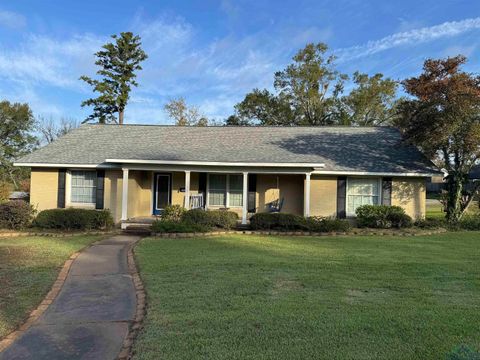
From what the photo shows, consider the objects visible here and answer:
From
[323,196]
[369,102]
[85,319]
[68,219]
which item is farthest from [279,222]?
[369,102]

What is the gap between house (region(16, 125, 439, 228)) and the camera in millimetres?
16234

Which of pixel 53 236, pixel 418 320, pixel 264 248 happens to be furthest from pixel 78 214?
pixel 418 320

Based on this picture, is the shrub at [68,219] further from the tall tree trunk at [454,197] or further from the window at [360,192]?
the tall tree trunk at [454,197]

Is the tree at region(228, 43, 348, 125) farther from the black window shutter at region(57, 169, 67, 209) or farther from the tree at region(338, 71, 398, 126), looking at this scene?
the black window shutter at region(57, 169, 67, 209)

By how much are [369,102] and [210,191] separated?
24486 millimetres

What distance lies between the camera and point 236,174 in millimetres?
17969

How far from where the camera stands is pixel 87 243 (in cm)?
1227

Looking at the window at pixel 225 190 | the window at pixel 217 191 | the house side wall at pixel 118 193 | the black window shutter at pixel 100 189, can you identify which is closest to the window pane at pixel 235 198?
the window at pixel 225 190

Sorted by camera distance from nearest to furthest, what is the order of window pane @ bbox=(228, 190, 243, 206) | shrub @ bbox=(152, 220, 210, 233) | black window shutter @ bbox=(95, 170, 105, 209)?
1. shrub @ bbox=(152, 220, 210, 233)
2. black window shutter @ bbox=(95, 170, 105, 209)
3. window pane @ bbox=(228, 190, 243, 206)

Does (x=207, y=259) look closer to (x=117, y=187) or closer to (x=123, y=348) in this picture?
(x=123, y=348)

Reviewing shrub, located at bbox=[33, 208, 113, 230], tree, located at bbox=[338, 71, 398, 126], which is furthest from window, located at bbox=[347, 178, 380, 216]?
tree, located at bbox=[338, 71, 398, 126]

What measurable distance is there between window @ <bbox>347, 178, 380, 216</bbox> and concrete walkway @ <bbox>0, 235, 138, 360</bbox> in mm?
10367

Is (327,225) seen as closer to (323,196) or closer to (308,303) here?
(323,196)

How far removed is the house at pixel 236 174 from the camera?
1623 centimetres
